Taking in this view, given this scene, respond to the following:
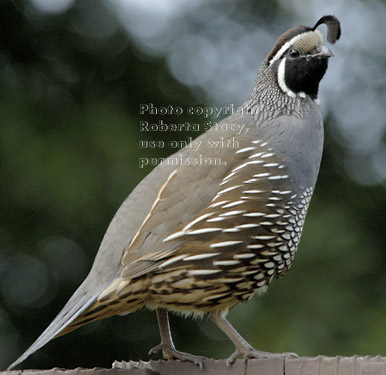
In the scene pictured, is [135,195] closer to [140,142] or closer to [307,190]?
[307,190]

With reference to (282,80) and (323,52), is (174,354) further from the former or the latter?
(323,52)

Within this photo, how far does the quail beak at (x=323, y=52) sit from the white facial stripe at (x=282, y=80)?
0.21 m

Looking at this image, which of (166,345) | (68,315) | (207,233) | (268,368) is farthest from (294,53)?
(268,368)

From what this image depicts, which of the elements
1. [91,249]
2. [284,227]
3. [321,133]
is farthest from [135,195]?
[91,249]

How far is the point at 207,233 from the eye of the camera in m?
4.44

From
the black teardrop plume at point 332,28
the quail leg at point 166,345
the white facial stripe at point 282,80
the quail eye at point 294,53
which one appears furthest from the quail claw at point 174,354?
the black teardrop plume at point 332,28

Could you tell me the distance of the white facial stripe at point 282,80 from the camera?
16.8ft

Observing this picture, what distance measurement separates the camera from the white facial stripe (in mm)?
5109

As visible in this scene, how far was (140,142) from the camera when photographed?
7.50m

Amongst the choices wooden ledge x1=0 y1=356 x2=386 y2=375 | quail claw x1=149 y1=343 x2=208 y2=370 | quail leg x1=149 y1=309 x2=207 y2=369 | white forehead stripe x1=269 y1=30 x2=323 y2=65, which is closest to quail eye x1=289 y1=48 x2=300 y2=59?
white forehead stripe x1=269 y1=30 x2=323 y2=65

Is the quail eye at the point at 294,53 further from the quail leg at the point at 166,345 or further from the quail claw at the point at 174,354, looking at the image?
the quail claw at the point at 174,354

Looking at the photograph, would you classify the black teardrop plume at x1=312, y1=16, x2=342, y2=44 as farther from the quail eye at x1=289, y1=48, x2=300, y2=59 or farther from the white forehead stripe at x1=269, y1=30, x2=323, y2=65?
the quail eye at x1=289, y1=48, x2=300, y2=59

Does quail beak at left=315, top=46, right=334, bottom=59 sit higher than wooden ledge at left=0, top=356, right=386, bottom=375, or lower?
higher

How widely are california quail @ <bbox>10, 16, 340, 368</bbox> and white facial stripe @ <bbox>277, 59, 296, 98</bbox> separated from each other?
1.01 ft
